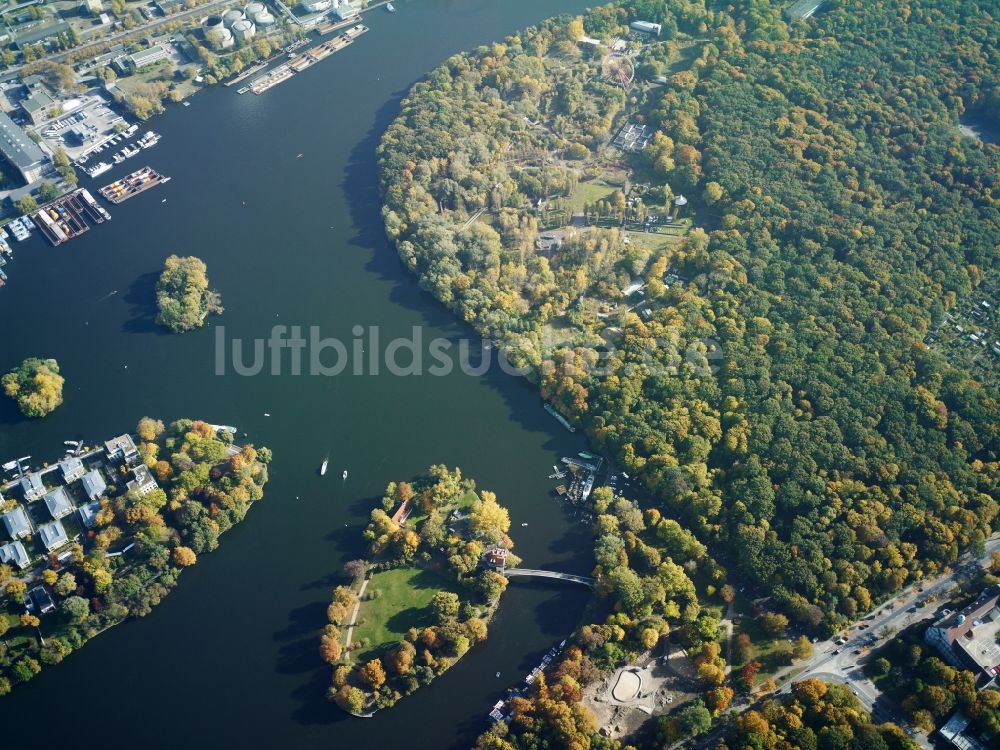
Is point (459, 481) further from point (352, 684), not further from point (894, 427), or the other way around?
point (894, 427)

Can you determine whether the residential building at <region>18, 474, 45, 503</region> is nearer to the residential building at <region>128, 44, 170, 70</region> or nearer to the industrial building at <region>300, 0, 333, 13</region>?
the residential building at <region>128, 44, 170, 70</region>

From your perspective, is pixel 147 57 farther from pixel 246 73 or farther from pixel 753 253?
pixel 753 253

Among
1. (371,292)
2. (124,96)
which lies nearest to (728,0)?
(371,292)


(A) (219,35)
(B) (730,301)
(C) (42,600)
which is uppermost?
(A) (219,35)

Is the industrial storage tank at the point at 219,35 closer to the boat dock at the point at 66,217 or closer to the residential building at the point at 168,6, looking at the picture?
the residential building at the point at 168,6

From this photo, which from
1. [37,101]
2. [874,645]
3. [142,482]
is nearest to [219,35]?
[37,101]
